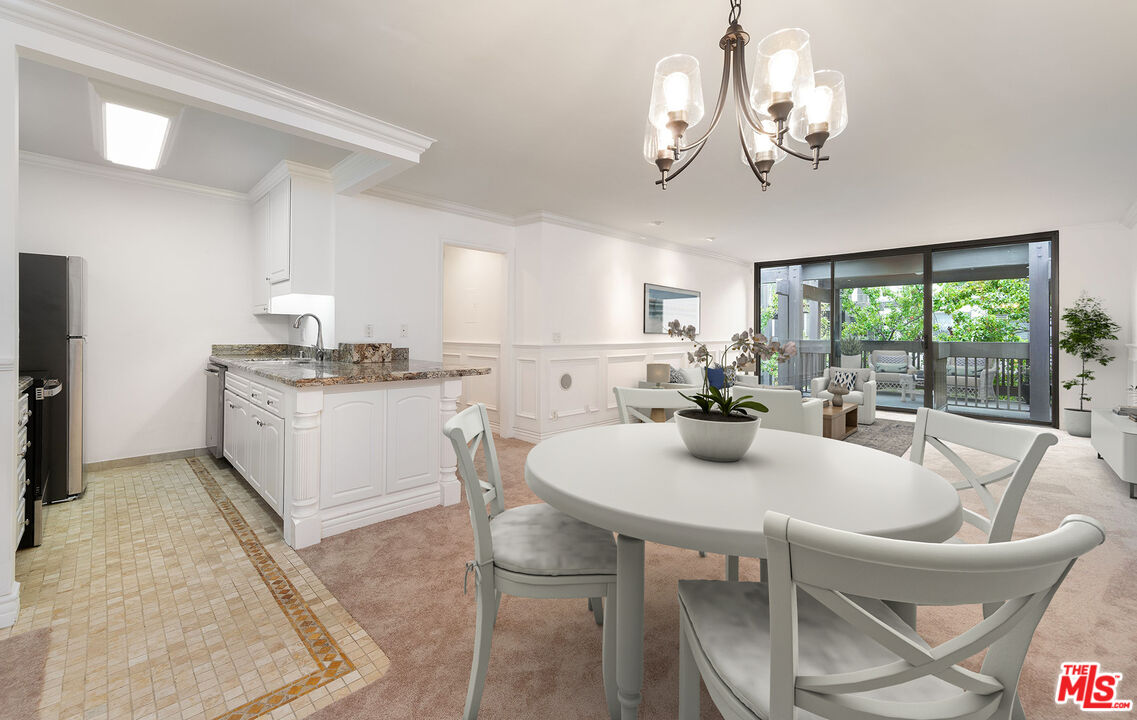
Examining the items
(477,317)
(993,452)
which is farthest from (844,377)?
(993,452)

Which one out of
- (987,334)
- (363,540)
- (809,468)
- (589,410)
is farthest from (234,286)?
(987,334)

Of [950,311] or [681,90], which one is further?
[950,311]

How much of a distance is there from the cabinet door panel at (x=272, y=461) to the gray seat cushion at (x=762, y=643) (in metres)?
2.27

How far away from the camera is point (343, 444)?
2543mm

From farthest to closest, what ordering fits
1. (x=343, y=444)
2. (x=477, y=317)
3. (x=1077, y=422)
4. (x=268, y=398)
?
1. (x=477, y=317)
2. (x=1077, y=422)
3. (x=268, y=398)
4. (x=343, y=444)

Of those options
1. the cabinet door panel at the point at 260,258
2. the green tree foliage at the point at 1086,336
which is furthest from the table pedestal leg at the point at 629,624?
the green tree foliage at the point at 1086,336

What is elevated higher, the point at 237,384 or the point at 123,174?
the point at 123,174

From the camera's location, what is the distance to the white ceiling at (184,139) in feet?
8.31

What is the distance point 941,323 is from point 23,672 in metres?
8.52

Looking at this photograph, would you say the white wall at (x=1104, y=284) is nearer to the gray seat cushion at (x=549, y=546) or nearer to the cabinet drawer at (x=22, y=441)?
the gray seat cushion at (x=549, y=546)

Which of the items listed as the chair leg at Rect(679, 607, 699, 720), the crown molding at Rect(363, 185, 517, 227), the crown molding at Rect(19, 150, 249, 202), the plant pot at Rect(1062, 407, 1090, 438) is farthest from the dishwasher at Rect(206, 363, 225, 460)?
the plant pot at Rect(1062, 407, 1090, 438)

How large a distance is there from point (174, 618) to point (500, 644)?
1253 mm

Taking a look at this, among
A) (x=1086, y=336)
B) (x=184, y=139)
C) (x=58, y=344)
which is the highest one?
(x=184, y=139)

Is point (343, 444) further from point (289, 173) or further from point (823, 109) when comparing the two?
point (823, 109)
